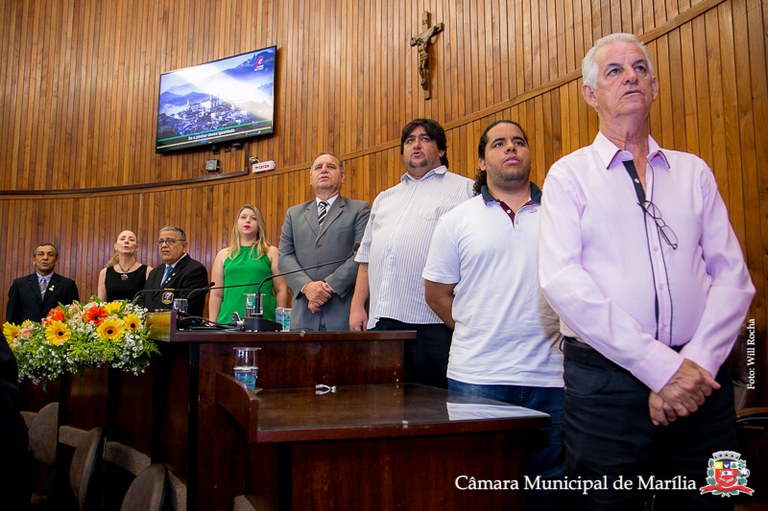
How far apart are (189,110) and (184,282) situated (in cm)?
346

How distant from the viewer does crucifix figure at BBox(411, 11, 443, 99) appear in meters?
4.93

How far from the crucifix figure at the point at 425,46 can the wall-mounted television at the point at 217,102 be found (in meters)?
1.89

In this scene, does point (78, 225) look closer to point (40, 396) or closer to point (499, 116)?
point (40, 396)

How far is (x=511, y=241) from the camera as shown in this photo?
6.21 ft

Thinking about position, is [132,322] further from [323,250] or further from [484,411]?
[484,411]

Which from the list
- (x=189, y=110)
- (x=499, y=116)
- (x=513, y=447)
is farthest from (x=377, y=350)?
(x=189, y=110)

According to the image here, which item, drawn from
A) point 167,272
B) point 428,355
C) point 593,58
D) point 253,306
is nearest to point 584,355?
point 593,58

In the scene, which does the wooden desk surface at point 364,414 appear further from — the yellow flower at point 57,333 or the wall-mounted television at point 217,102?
the wall-mounted television at point 217,102

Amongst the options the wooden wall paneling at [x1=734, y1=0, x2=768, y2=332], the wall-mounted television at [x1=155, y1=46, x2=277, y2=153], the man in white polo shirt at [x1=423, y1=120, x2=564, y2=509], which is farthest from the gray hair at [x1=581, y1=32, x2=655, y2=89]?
the wall-mounted television at [x1=155, y1=46, x2=277, y2=153]

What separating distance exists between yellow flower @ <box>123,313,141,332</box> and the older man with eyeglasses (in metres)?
1.63

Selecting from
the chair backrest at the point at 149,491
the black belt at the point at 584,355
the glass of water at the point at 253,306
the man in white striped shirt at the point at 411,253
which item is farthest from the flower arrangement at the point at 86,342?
the black belt at the point at 584,355

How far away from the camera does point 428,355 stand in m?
2.24

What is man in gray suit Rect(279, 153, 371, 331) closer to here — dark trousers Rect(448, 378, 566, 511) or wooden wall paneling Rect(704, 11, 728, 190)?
dark trousers Rect(448, 378, 566, 511)

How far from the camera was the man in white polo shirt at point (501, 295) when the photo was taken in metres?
1.76
